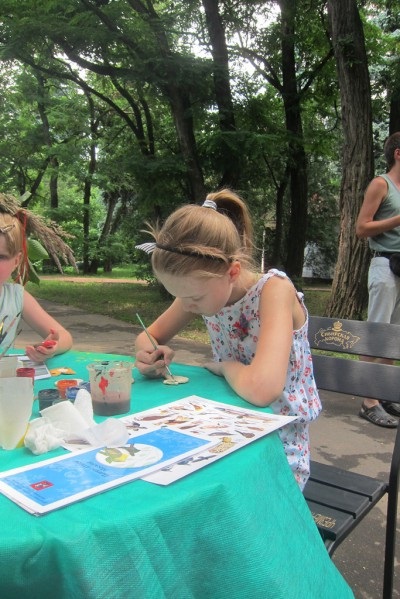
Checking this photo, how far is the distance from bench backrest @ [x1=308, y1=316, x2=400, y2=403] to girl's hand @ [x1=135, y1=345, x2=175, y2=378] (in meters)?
0.72

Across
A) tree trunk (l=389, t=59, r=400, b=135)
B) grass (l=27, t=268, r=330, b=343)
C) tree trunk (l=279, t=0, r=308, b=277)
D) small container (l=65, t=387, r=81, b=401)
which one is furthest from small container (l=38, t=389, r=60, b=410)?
tree trunk (l=389, t=59, r=400, b=135)

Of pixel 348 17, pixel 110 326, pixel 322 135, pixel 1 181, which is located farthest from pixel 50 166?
pixel 348 17

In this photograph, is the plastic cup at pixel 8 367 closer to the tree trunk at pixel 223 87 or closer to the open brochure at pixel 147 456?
the open brochure at pixel 147 456

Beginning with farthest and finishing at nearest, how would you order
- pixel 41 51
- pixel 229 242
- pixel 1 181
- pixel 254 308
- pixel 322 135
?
pixel 1 181 → pixel 322 135 → pixel 41 51 → pixel 254 308 → pixel 229 242

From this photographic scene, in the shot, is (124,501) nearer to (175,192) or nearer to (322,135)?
(175,192)

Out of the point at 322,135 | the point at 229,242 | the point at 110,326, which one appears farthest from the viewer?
the point at 322,135

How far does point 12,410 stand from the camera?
118 centimetres

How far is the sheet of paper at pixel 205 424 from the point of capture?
1.07 metres

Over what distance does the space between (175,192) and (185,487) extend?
8697mm

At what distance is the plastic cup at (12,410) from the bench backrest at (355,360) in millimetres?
1384

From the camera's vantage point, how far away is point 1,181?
1667 centimetres

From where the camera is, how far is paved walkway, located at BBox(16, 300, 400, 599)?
2297mm

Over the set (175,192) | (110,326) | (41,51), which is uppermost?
(41,51)

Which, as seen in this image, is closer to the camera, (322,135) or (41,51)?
(41,51)
